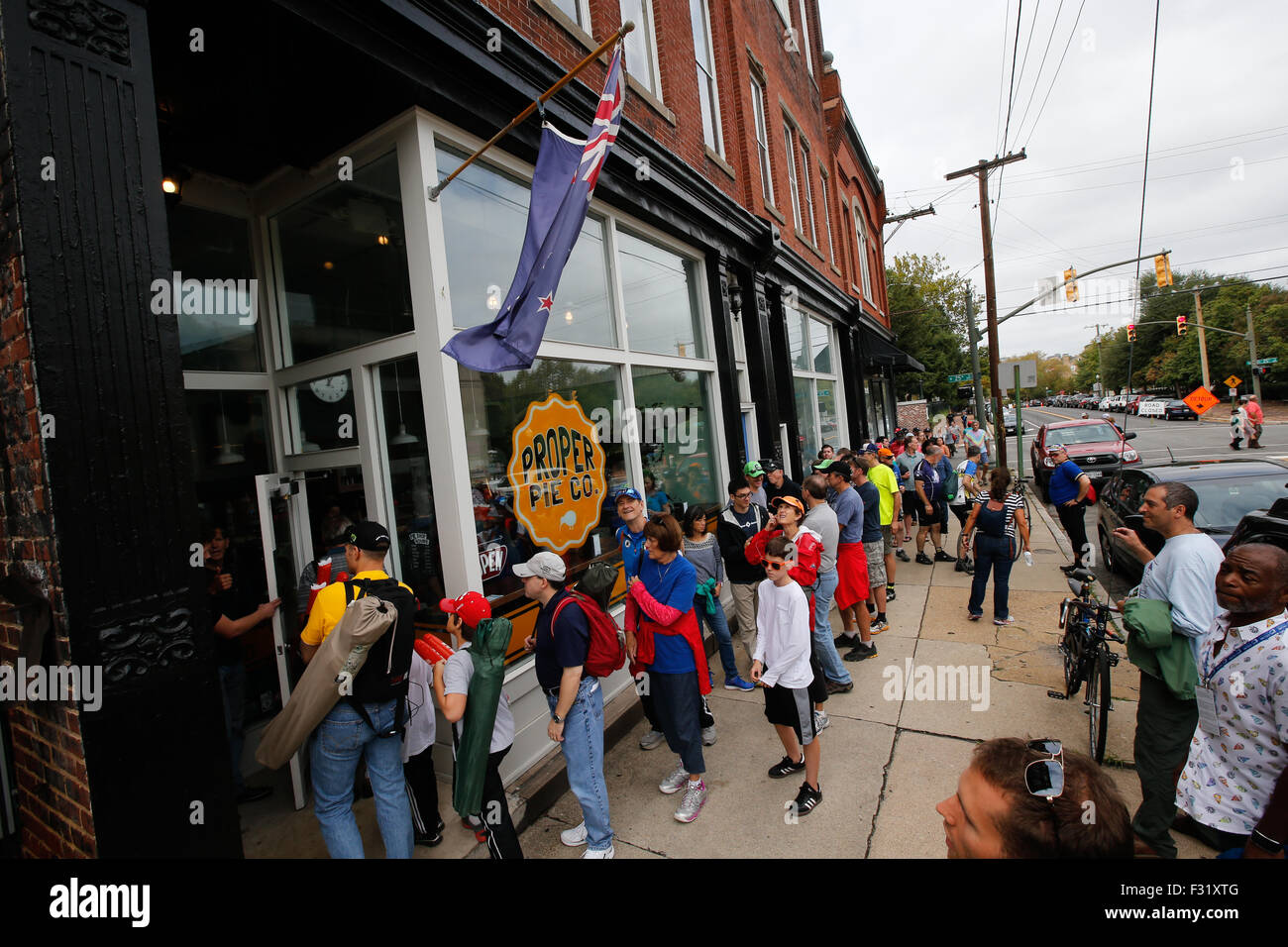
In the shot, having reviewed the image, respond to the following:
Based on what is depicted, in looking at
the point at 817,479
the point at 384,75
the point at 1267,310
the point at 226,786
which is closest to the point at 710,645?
the point at 817,479

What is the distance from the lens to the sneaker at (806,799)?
11.9 feet

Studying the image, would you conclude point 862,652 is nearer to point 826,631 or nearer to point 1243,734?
point 826,631

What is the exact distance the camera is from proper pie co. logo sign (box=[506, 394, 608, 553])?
4.85 metres

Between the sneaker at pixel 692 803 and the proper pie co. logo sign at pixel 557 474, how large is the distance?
2.13 meters

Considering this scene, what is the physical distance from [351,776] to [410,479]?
6.75ft

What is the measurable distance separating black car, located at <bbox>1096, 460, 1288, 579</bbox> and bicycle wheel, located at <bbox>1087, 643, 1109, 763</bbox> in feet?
6.43

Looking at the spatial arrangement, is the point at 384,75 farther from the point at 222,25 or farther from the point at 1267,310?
the point at 1267,310

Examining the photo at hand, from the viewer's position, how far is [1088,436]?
50.3 feet

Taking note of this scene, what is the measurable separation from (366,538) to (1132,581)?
8216 mm

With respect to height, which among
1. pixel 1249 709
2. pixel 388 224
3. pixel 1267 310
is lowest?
pixel 1249 709

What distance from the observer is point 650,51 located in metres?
7.30

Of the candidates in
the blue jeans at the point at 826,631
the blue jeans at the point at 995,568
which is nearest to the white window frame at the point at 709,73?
the blue jeans at the point at 995,568

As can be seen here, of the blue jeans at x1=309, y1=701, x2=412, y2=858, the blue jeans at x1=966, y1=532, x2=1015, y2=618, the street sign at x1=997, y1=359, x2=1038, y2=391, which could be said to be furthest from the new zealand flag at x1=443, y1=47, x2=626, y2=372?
the street sign at x1=997, y1=359, x2=1038, y2=391

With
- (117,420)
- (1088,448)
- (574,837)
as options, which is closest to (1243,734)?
(574,837)
